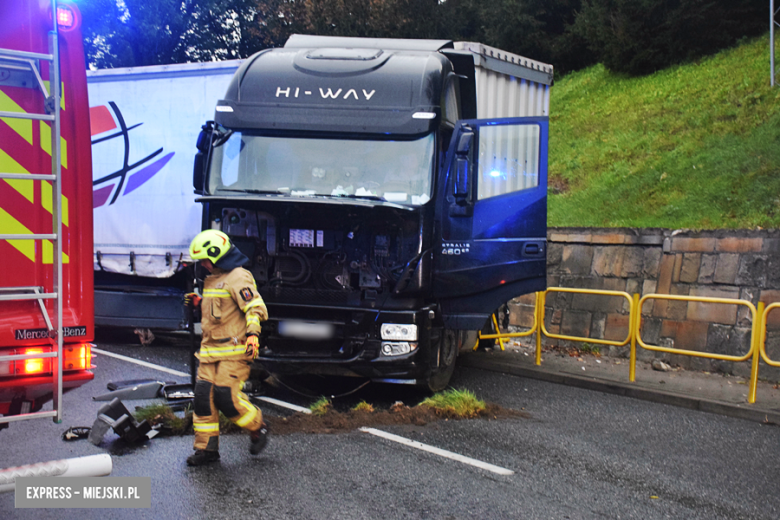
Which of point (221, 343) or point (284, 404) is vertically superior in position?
point (221, 343)

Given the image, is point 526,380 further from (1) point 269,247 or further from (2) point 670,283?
(1) point 269,247

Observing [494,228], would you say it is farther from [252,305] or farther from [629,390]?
[252,305]

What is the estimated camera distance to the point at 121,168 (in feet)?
33.5

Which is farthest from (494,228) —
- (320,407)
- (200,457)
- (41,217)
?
(41,217)

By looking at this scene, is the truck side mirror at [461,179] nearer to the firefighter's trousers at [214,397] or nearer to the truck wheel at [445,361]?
the truck wheel at [445,361]

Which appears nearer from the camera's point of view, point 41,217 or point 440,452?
point 41,217

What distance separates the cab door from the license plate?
1196 mm

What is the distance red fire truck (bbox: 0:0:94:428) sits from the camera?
362 centimetres

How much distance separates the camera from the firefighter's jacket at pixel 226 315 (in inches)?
206

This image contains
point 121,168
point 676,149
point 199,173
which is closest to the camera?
point 199,173

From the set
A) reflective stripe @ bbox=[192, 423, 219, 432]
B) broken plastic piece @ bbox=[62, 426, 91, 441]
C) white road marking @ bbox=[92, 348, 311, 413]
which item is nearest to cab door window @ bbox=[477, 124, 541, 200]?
white road marking @ bbox=[92, 348, 311, 413]

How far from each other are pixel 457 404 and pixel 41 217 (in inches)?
163

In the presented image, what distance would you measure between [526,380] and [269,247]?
144 inches

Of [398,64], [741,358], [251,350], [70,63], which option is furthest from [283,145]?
[741,358]
